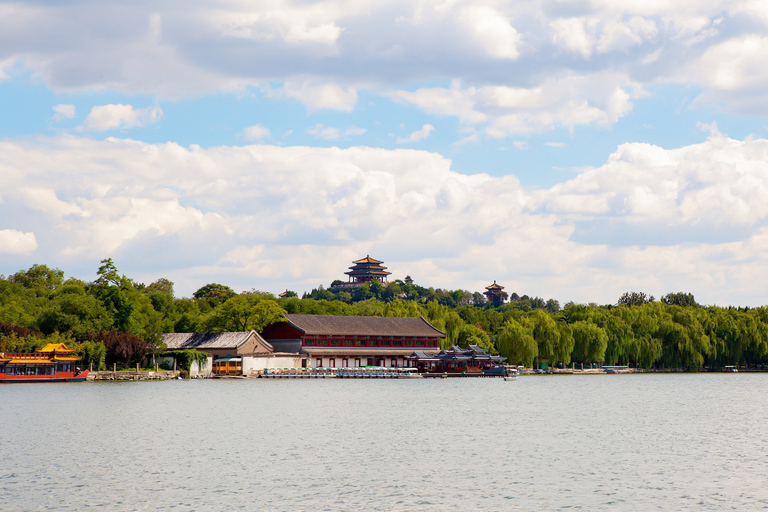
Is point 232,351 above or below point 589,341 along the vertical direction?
below

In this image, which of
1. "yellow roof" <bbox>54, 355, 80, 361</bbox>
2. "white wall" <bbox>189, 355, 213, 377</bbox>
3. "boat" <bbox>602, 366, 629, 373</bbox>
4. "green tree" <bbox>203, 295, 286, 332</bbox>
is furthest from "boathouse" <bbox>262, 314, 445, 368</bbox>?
"yellow roof" <bbox>54, 355, 80, 361</bbox>

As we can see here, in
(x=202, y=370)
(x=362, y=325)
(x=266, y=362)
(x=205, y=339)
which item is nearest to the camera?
(x=202, y=370)

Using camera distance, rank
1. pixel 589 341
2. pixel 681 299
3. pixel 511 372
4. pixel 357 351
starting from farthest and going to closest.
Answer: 1. pixel 681 299
2. pixel 589 341
3. pixel 357 351
4. pixel 511 372

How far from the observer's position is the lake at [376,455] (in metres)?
19.9

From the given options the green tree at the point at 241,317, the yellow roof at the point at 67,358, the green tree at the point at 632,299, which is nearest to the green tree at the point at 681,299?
the green tree at the point at 632,299

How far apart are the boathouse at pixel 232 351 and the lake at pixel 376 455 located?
33835mm

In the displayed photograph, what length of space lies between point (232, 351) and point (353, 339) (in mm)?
16873

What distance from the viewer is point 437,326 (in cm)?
10131

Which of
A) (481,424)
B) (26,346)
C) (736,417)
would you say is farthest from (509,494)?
(26,346)

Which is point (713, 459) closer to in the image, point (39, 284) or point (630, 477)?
point (630, 477)

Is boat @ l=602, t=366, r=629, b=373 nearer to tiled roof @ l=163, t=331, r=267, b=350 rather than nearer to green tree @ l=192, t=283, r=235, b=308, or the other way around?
tiled roof @ l=163, t=331, r=267, b=350

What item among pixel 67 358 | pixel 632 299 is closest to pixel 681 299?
pixel 632 299

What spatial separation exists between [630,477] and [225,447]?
1388 centimetres

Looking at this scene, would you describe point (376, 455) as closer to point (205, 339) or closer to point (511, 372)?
point (205, 339)
